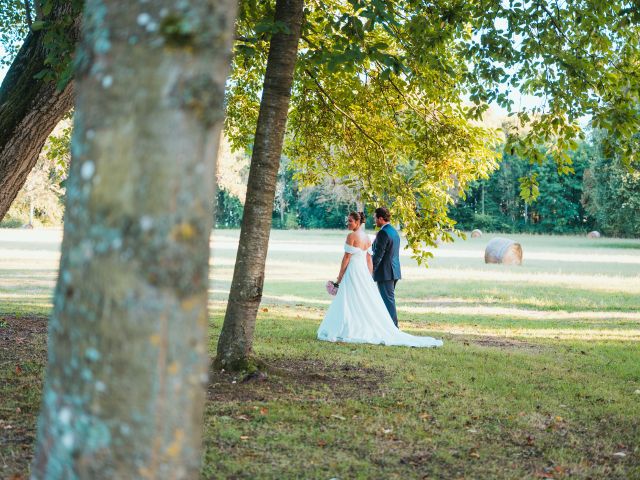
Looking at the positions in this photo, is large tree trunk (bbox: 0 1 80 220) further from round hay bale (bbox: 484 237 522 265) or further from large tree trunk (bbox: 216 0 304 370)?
round hay bale (bbox: 484 237 522 265)

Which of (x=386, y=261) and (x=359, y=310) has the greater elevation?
(x=386, y=261)

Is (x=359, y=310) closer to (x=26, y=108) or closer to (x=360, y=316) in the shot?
(x=360, y=316)

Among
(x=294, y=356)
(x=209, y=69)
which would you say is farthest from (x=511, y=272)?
(x=209, y=69)

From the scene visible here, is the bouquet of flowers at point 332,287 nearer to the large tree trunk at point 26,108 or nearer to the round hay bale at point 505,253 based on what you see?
the large tree trunk at point 26,108

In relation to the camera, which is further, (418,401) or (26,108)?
(26,108)

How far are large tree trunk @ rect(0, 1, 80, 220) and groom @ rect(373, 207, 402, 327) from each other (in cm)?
577

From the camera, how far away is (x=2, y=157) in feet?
24.2

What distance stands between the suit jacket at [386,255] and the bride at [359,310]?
24cm

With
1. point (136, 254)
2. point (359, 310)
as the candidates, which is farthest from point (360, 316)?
point (136, 254)

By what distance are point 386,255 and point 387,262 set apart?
0.45ft

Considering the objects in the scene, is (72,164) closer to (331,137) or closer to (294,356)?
(294,356)

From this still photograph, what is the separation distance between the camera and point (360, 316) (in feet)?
39.4

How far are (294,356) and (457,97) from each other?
188 inches

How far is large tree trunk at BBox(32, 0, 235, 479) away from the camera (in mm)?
2174
